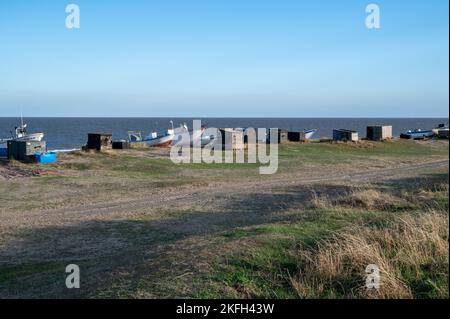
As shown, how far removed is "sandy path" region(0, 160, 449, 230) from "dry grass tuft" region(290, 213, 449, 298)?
30.4 ft

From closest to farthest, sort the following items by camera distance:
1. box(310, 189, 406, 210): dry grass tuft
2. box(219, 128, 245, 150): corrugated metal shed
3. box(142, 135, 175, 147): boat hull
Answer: box(310, 189, 406, 210): dry grass tuft < box(219, 128, 245, 150): corrugated metal shed < box(142, 135, 175, 147): boat hull

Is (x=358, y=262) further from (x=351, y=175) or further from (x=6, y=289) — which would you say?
(x=351, y=175)

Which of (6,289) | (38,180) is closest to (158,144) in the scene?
(38,180)

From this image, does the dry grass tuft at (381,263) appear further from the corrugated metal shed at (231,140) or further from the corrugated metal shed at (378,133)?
the corrugated metal shed at (378,133)

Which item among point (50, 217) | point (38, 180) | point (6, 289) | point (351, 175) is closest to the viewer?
point (6, 289)

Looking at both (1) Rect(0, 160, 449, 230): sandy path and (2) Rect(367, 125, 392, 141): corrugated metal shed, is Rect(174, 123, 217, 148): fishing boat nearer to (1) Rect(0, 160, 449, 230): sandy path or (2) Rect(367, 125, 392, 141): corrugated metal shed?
(2) Rect(367, 125, 392, 141): corrugated metal shed

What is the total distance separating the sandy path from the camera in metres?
15.0

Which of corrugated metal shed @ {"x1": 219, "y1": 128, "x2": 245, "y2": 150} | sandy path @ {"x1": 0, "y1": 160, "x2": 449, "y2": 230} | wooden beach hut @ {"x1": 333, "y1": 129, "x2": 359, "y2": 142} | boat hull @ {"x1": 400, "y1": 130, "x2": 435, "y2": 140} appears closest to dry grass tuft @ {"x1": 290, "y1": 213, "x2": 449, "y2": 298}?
sandy path @ {"x1": 0, "y1": 160, "x2": 449, "y2": 230}

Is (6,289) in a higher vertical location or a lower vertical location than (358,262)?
lower

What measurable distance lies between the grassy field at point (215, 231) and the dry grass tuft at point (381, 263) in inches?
0.8

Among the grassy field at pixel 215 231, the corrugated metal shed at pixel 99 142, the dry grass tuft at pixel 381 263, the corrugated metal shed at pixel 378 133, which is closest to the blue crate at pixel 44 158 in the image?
the grassy field at pixel 215 231

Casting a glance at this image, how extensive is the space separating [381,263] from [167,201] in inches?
484
